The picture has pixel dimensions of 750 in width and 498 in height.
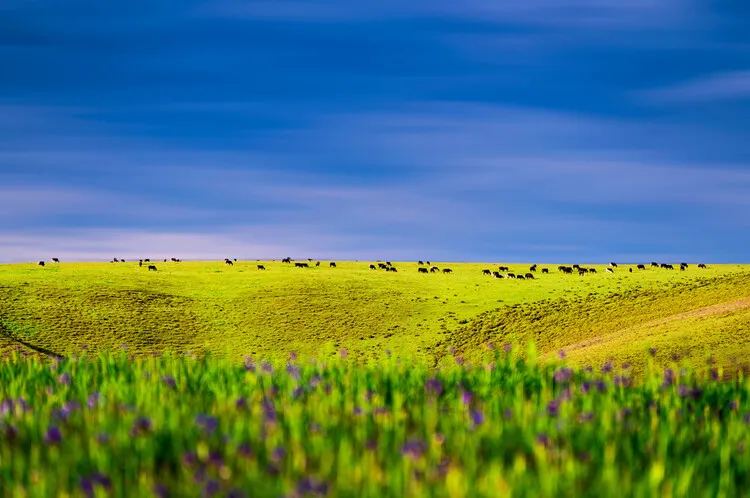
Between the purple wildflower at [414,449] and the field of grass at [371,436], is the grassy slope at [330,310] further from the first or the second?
the purple wildflower at [414,449]

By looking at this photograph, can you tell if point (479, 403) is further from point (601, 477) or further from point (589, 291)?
point (589, 291)

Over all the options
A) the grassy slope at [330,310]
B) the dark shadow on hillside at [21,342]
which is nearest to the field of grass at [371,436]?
the grassy slope at [330,310]

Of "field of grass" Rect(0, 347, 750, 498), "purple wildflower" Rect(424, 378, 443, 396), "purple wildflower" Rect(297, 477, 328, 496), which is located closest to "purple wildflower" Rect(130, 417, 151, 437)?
"field of grass" Rect(0, 347, 750, 498)

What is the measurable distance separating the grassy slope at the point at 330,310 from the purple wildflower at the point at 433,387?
2118 centimetres

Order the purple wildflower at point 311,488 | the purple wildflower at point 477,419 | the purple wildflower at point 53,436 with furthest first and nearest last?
the purple wildflower at point 477,419, the purple wildflower at point 53,436, the purple wildflower at point 311,488

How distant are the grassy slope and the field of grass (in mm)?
20550

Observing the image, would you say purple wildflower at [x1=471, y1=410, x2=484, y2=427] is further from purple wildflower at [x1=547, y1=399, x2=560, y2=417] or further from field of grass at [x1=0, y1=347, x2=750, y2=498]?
purple wildflower at [x1=547, y1=399, x2=560, y2=417]

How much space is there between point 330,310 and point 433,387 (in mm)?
41043

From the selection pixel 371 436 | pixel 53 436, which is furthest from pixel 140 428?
pixel 371 436

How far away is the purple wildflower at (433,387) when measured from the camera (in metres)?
10.8

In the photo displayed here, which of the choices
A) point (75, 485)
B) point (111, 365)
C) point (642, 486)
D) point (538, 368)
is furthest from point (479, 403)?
point (111, 365)

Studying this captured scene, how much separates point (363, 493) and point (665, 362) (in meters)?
20.3

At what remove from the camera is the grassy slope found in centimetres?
4291

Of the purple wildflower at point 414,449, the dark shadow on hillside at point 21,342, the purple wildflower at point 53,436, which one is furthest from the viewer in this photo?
the dark shadow on hillside at point 21,342
